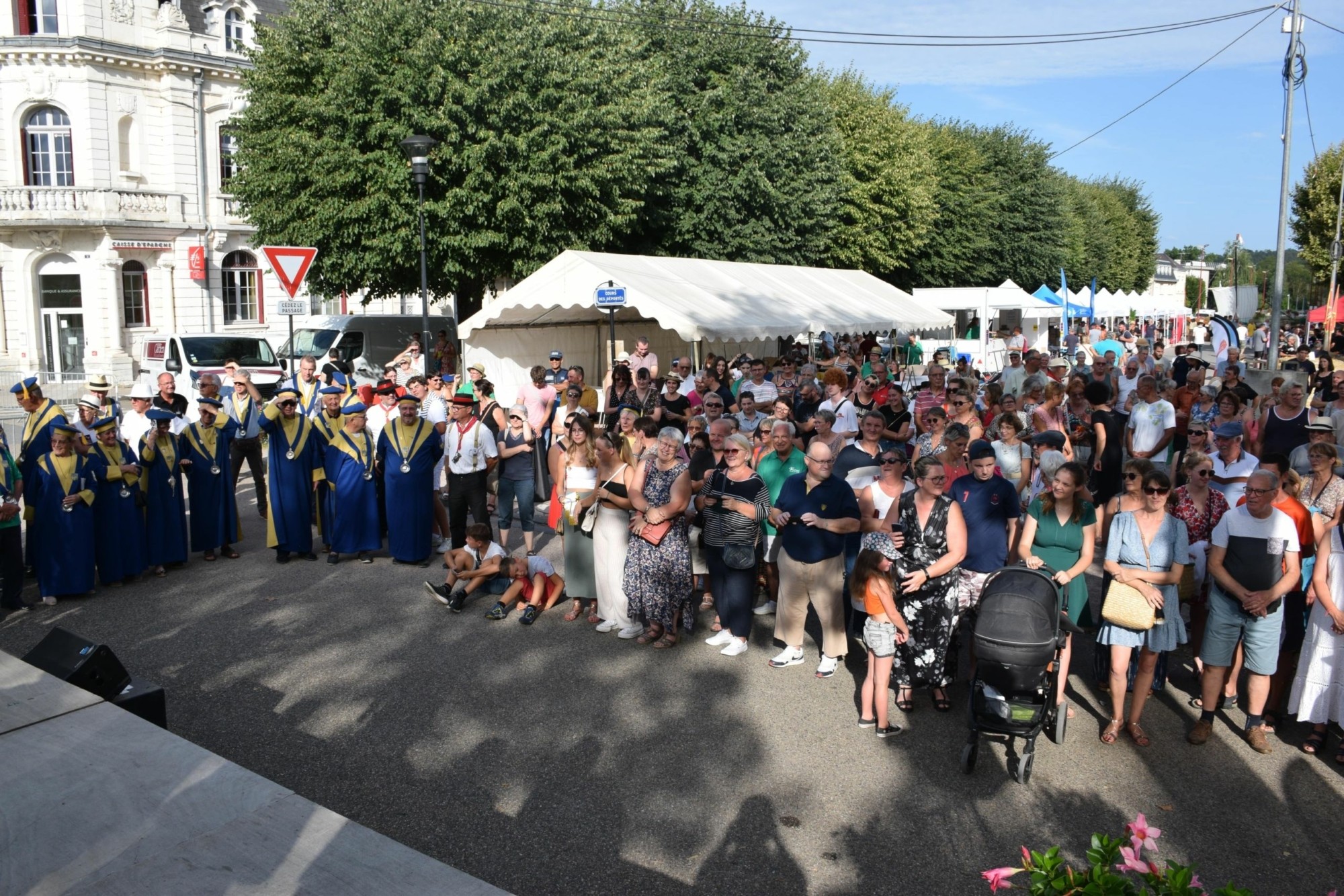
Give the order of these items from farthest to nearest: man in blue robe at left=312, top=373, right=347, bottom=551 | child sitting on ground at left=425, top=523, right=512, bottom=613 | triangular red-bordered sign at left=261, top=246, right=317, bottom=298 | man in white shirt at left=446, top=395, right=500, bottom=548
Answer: triangular red-bordered sign at left=261, top=246, right=317, bottom=298 → man in blue robe at left=312, top=373, right=347, bottom=551 → man in white shirt at left=446, top=395, right=500, bottom=548 → child sitting on ground at left=425, top=523, right=512, bottom=613

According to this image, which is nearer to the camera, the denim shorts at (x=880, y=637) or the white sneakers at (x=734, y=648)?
the denim shorts at (x=880, y=637)

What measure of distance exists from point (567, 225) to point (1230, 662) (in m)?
17.9

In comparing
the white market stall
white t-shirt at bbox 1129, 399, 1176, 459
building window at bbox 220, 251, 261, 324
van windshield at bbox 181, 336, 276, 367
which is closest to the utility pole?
the white market stall

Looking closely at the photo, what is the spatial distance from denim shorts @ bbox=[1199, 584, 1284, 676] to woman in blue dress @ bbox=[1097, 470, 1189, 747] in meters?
0.19

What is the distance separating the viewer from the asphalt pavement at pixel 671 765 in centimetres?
477

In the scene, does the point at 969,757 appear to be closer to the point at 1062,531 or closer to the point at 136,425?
the point at 1062,531

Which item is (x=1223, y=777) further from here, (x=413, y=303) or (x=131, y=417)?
(x=413, y=303)

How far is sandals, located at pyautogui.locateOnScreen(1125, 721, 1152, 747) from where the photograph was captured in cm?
600

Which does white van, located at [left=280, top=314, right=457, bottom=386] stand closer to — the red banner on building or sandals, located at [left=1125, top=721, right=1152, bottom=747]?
the red banner on building

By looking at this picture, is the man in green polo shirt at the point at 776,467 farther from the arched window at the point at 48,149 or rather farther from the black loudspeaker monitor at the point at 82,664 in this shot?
the arched window at the point at 48,149

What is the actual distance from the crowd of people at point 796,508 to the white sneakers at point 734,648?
0.11 ft

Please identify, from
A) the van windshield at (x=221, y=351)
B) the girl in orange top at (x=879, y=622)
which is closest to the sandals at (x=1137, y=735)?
the girl in orange top at (x=879, y=622)

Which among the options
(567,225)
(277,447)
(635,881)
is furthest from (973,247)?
(635,881)

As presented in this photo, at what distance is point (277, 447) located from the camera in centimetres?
1012
